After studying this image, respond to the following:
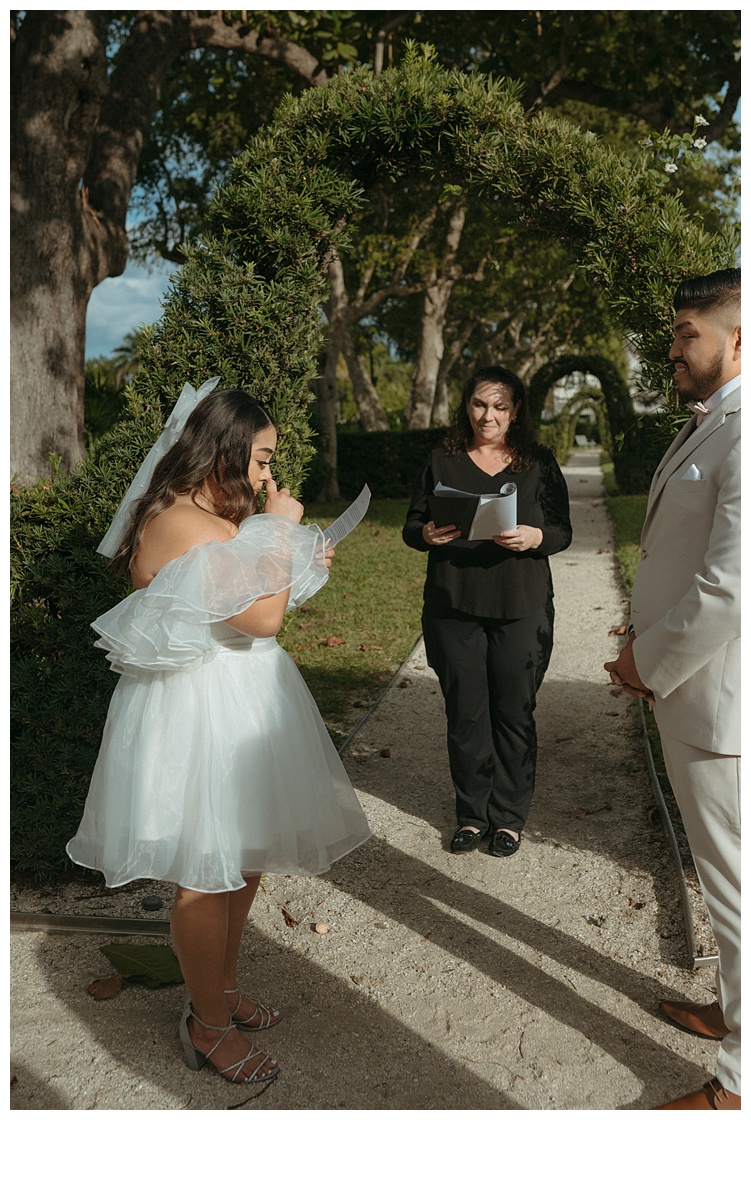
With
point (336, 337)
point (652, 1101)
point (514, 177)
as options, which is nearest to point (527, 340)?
point (336, 337)

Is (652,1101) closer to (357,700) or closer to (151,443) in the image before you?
(151,443)

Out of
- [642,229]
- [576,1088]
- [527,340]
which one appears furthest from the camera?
[527,340]

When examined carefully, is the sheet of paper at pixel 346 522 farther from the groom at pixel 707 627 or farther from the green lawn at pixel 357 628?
the green lawn at pixel 357 628

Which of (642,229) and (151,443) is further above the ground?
(642,229)

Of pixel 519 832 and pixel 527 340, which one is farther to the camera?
pixel 527 340

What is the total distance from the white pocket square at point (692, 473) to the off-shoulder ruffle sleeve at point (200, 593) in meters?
1.27

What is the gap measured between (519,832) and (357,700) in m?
2.77

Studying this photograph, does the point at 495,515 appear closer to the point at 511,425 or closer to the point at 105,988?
the point at 511,425

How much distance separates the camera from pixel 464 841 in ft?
16.0

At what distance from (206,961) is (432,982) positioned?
1.12m

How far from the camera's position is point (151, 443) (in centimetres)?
461

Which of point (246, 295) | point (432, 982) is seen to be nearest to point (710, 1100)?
point (432, 982)

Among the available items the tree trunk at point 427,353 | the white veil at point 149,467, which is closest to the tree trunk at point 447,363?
the tree trunk at point 427,353

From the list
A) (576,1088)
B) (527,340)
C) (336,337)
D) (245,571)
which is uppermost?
(527,340)
